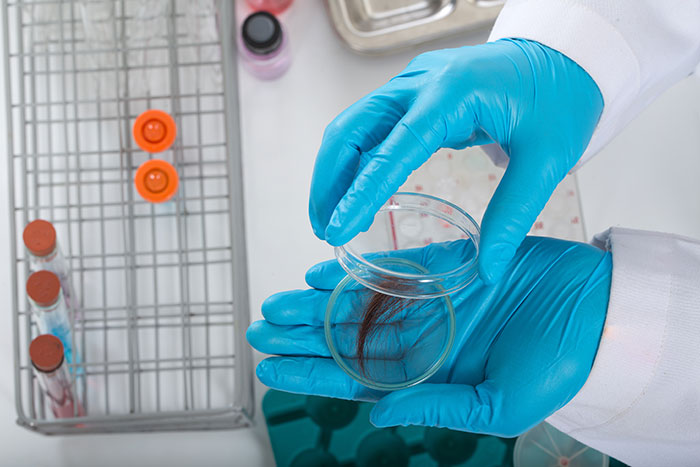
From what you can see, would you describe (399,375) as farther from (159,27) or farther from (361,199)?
(159,27)

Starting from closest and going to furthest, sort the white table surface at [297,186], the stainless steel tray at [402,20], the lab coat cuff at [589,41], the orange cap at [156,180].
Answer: the lab coat cuff at [589,41] < the orange cap at [156,180] < the white table surface at [297,186] < the stainless steel tray at [402,20]

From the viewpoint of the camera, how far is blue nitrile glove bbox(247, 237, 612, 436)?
927 mm

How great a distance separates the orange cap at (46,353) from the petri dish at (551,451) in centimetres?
86

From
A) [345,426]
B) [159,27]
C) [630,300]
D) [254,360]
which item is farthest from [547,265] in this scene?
[159,27]

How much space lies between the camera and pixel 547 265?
104 cm

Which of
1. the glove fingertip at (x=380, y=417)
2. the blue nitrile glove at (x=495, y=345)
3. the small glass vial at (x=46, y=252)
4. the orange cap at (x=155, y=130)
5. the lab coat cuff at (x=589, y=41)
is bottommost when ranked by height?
the glove fingertip at (x=380, y=417)

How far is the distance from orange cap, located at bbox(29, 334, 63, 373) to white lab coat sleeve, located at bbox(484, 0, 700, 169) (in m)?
0.95

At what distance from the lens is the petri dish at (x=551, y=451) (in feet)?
3.92

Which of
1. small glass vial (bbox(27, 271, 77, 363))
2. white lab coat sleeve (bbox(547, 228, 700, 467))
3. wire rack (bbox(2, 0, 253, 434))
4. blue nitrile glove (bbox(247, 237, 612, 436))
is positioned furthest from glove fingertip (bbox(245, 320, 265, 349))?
white lab coat sleeve (bbox(547, 228, 700, 467))

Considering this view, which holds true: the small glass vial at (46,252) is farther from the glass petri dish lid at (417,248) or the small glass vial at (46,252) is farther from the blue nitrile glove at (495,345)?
the glass petri dish lid at (417,248)

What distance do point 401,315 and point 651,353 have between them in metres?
0.38

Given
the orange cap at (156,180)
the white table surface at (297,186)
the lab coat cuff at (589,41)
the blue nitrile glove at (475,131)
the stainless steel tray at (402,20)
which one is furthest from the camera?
the stainless steel tray at (402,20)

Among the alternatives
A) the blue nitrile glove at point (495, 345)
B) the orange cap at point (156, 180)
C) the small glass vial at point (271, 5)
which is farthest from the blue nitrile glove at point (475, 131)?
the small glass vial at point (271, 5)

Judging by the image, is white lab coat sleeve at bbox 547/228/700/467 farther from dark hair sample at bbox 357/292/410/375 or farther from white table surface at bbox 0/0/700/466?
white table surface at bbox 0/0/700/466
